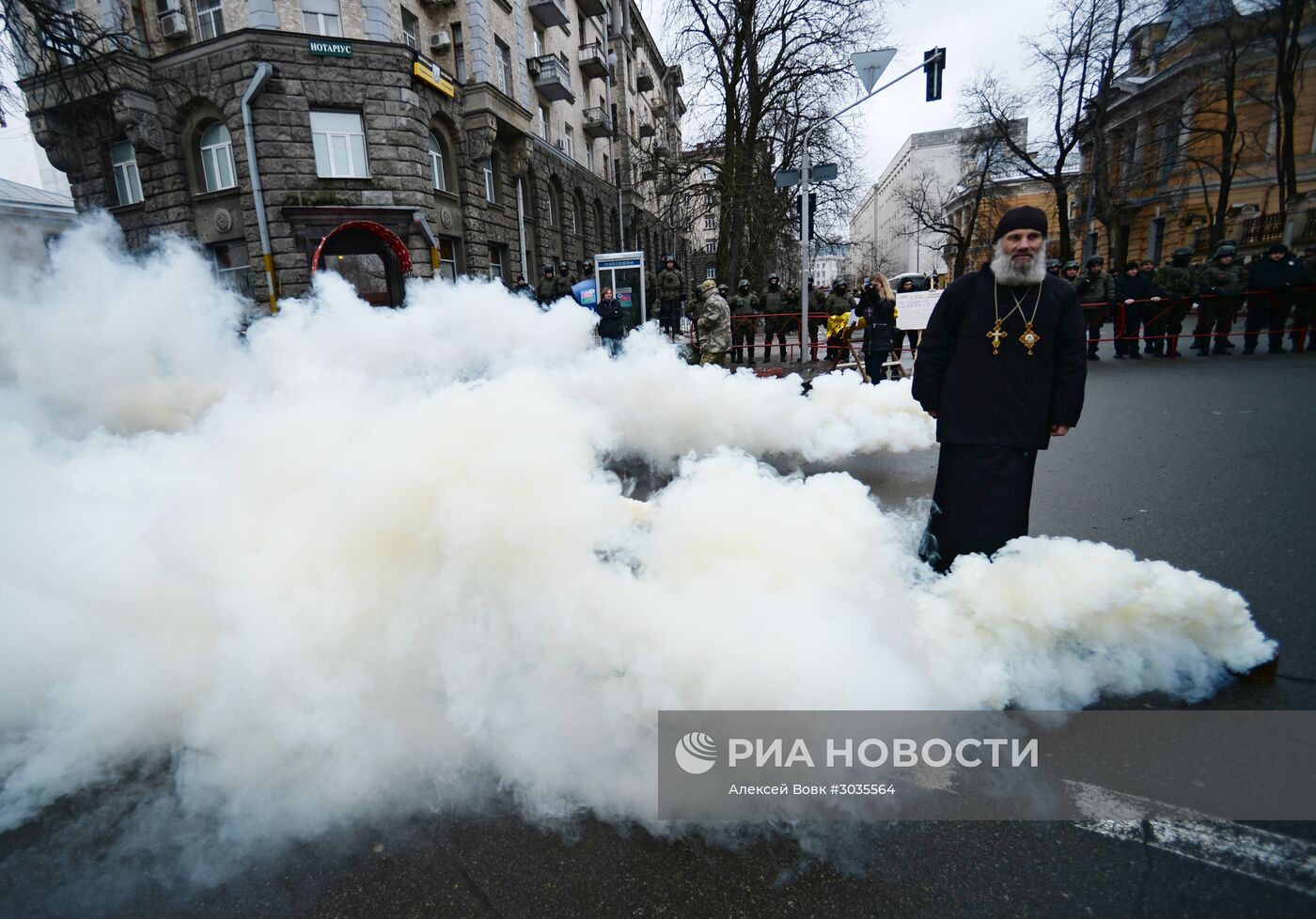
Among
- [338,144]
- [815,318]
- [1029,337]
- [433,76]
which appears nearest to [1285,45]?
[815,318]

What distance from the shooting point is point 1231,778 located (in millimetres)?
2033

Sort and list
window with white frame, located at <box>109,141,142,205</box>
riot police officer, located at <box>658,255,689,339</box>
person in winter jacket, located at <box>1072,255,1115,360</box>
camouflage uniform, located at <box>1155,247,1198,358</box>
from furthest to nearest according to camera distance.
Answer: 1. window with white frame, located at <box>109,141,142,205</box>
2. riot police officer, located at <box>658,255,689,339</box>
3. person in winter jacket, located at <box>1072,255,1115,360</box>
4. camouflage uniform, located at <box>1155,247,1198,358</box>

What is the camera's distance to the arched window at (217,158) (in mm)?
16312

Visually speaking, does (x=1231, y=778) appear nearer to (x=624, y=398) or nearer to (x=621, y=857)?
(x=621, y=857)

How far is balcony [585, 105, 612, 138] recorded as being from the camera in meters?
29.0

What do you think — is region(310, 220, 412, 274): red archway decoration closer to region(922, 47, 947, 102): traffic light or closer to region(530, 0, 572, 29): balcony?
region(530, 0, 572, 29): balcony

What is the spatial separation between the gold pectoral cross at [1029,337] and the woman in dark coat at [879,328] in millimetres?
7009

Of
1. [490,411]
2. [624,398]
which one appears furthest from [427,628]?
[624,398]

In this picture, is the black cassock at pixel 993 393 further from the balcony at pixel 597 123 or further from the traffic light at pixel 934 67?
the balcony at pixel 597 123

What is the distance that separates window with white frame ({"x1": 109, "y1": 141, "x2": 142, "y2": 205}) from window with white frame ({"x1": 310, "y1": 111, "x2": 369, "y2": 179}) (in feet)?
19.9

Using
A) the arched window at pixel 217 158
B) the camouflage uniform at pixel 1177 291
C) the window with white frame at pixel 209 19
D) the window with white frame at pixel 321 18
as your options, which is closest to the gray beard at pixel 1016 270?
the camouflage uniform at pixel 1177 291

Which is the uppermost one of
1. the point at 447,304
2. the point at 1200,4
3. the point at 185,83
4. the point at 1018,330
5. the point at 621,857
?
the point at 1200,4

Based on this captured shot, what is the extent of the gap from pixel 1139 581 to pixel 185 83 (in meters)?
22.0

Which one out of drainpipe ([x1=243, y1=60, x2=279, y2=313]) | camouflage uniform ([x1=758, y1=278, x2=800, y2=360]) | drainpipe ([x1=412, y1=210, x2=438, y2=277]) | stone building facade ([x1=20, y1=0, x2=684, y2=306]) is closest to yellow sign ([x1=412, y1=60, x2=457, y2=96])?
stone building facade ([x1=20, y1=0, x2=684, y2=306])
